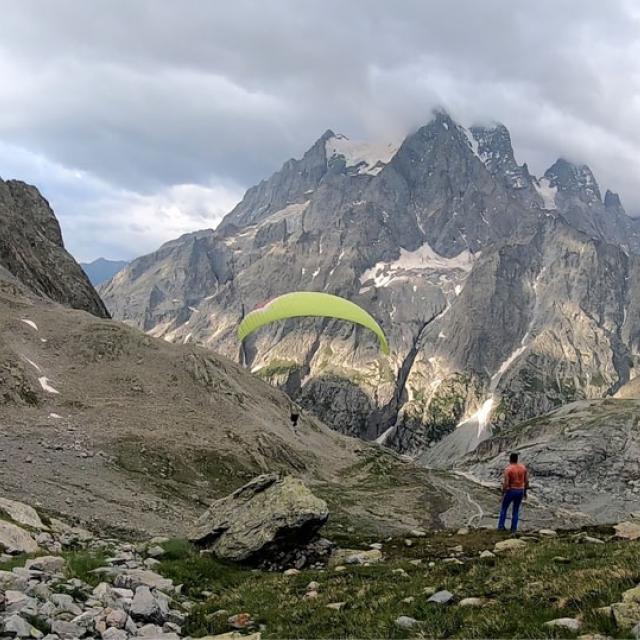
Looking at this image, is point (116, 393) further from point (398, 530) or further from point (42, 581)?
point (42, 581)

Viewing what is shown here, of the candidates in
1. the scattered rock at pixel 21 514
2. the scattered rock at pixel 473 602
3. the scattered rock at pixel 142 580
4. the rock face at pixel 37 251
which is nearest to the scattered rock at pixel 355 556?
the scattered rock at pixel 142 580

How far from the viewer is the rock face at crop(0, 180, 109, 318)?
346ft

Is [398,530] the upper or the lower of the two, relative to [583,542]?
lower

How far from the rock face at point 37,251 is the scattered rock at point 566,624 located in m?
105

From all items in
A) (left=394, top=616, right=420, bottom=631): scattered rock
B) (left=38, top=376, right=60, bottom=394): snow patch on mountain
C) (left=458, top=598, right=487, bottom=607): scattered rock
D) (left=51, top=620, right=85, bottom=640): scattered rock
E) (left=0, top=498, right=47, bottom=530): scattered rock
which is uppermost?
(left=458, top=598, right=487, bottom=607): scattered rock

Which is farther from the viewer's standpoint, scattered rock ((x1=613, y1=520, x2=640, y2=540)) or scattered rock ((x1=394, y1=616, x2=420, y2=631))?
scattered rock ((x1=613, y1=520, x2=640, y2=540))

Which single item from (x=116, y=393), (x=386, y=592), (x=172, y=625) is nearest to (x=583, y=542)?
(x=386, y=592)

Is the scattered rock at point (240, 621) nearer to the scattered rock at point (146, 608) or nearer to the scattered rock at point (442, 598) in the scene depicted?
the scattered rock at point (146, 608)

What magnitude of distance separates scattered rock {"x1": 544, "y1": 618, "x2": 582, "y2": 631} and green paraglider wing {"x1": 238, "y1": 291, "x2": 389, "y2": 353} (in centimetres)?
3419

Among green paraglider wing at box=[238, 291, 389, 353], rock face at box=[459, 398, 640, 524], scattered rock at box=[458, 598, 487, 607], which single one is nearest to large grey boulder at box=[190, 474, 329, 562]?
scattered rock at box=[458, 598, 487, 607]

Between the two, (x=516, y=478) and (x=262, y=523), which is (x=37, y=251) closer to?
(x=262, y=523)

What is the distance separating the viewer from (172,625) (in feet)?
35.7

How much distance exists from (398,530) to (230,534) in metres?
29.0

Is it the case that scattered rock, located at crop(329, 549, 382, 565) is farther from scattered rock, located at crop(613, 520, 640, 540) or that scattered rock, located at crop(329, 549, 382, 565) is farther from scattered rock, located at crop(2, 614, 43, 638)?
scattered rock, located at crop(2, 614, 43, 638)
